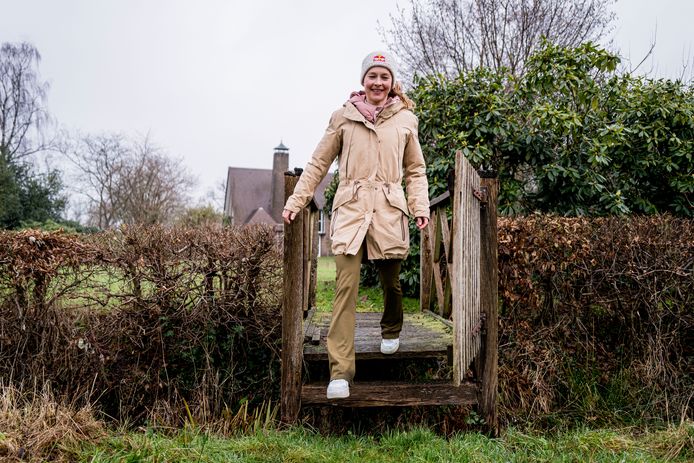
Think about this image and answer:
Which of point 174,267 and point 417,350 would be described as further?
point 174,267

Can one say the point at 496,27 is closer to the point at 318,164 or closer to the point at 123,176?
the point at 318,164

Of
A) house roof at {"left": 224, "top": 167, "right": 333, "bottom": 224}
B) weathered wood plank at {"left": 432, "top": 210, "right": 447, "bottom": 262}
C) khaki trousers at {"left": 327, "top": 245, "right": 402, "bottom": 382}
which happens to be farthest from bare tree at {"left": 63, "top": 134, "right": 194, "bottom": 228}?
khaki trousers at {"left": 327, "top": 245, "right": 402, "bottom": 382}

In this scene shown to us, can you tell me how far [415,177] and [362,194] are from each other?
0.49 meters

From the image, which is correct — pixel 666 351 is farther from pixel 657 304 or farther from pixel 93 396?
pixel 93 396

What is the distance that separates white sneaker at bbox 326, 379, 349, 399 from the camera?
9.78ft

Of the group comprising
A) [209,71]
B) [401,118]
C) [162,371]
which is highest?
[209,71]

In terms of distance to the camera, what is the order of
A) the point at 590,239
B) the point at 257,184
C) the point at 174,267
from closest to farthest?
the point at 174,267, the point at 590,239, the point at 257,184

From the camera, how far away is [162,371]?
4070 mm

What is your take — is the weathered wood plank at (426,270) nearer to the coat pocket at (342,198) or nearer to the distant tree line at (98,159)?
the coat pocket at (342,198)

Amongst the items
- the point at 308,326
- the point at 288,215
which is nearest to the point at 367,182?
the point at 288,215

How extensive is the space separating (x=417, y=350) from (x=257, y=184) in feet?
122

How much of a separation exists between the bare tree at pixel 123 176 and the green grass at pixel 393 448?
23392mm

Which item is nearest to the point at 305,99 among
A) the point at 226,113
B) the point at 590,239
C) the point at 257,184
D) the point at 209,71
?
the point at 226,113

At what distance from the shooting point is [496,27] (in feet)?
39.9
